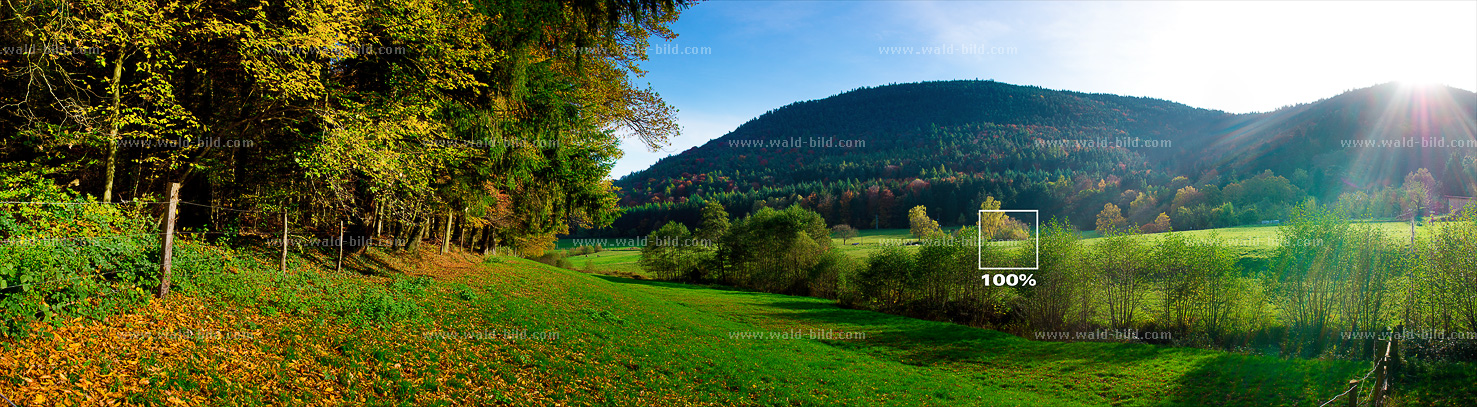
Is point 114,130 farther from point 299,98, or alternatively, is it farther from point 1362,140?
point 1362,140

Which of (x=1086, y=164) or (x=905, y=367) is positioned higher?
(x=1086, y=164)

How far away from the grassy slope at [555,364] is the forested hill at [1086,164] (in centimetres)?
6735

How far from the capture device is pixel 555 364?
11.4 m

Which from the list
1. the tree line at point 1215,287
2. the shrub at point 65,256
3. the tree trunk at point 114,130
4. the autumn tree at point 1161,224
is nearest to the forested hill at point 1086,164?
the autumn tree at point 1161,224

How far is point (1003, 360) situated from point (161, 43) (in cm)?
2905

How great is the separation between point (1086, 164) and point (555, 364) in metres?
164

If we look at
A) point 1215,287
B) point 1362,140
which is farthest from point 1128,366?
point 1362,140

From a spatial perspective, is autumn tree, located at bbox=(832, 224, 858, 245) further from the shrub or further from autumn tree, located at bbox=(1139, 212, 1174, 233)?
the shrub

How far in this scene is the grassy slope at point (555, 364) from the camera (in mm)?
6723

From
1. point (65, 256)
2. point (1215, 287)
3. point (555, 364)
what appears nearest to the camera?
point (65, 256)

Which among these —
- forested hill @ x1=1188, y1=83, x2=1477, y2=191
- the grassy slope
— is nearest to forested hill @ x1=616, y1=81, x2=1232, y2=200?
forested hill @ x1=1188, y1=83, x2=1477, y2=191

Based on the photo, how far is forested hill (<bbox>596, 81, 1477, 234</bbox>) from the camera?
106538 mm

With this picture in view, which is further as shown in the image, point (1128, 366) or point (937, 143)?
point (937, 143)

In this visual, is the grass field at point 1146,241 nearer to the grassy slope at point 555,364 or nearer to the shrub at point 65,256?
the grassy slope at point 555,364
